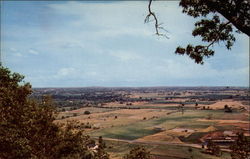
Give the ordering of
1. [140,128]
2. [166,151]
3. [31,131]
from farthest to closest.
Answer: [140,128]
[166,151]
[31,131]

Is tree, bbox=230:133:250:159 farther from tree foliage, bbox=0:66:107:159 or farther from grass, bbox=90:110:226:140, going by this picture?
tree foliage, bbox=0:66:107:159

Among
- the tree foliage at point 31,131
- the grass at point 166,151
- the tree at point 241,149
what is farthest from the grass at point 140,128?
the tree foliage at point 31,131

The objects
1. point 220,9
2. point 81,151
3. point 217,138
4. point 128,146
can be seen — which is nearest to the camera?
point 220,9

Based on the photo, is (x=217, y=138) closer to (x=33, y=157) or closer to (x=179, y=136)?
(x=179, y=136)

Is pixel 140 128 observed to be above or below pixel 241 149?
below

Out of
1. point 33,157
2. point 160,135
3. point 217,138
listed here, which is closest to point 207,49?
point 33,157

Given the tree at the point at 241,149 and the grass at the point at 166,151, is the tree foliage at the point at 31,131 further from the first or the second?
the grass at the point at 166,151

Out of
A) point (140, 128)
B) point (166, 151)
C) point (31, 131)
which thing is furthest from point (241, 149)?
point (140, 128)

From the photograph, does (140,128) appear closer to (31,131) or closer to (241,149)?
(241,149)
